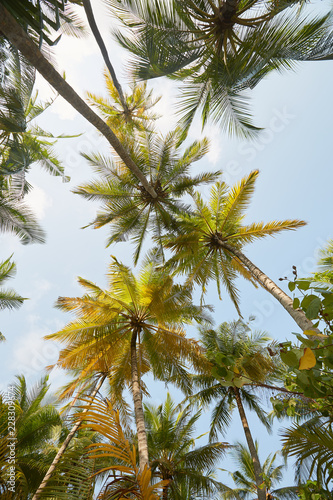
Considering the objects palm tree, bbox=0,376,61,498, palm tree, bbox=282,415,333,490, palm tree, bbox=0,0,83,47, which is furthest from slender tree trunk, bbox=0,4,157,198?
palm tree, bbox=0,376,61,498

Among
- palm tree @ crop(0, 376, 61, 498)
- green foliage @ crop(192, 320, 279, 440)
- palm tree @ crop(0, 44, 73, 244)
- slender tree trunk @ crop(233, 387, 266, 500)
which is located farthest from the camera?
green foliage @ crop(192, 320, 279, 440)

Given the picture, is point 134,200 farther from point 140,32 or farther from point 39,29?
point 39,29

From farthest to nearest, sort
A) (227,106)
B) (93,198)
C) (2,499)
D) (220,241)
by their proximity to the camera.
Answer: (93,198) < (220,241) < (227,106) < (2,499)

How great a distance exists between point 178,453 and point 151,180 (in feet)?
37.2

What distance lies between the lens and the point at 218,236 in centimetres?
1091

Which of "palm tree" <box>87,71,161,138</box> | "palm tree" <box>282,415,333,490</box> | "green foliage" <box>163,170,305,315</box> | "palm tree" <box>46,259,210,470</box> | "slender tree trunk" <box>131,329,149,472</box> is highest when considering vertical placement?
"palm tree" <box>87,71,161,138</box>

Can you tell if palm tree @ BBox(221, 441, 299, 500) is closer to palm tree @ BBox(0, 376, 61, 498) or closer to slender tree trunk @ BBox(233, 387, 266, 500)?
slender tree trunk @ BBox(233, 387, 266, 500)

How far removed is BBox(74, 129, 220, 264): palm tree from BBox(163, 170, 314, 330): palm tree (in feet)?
2.14

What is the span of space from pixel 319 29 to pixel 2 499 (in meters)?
8.42

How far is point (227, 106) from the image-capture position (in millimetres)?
8500

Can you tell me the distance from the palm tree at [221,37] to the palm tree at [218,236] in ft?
13.4

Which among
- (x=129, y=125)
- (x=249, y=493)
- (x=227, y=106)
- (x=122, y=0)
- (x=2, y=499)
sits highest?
(x=129, y=125)

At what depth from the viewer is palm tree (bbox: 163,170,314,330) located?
417 inches

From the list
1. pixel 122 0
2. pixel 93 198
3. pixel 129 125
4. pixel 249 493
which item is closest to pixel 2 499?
pixel 122 0
